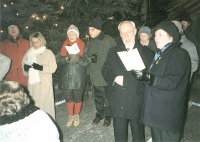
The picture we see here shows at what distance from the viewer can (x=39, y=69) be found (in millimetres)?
4324

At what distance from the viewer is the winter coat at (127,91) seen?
3.31 meters

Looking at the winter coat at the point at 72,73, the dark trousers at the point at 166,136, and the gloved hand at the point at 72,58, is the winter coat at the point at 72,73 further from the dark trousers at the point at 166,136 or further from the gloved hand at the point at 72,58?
the dark trousers at the point at 166,136

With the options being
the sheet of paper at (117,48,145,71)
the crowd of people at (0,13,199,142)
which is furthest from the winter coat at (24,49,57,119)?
the sheet of paper at (117,48,145,71)

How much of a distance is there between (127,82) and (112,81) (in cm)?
25

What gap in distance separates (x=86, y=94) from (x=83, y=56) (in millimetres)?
2370

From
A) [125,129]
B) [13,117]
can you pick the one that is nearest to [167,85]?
[125,129]

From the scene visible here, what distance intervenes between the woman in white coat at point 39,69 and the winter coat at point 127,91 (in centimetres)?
159

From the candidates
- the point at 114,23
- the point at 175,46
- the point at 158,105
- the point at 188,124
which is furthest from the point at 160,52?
the point at 114,23

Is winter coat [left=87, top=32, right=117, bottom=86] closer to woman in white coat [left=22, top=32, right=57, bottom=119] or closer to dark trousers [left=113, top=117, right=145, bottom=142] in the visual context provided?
woman in white coat [left=22, top=32, right=57, bottom=119]

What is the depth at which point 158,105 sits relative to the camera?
281 cm

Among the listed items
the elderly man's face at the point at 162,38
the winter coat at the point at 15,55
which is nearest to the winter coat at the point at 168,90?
the elderly man's face at the point at 162,38

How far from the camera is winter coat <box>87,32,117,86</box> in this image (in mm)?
4637

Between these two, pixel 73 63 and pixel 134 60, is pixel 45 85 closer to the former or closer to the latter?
pixel 73 63

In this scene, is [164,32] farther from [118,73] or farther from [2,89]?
[2,89]
